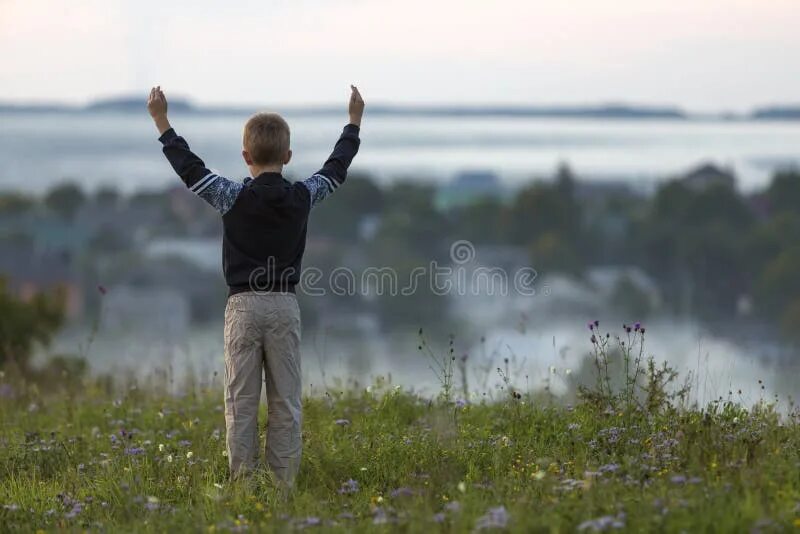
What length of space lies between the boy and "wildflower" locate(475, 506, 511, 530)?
1423mm

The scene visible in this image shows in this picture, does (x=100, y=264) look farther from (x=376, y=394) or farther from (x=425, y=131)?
(x=376, y=394)

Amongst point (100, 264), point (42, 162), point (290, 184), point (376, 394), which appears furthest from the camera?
point (42, 162)

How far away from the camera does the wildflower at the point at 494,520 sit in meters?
4.02

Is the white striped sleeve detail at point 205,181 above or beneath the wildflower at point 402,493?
above

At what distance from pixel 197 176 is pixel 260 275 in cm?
60

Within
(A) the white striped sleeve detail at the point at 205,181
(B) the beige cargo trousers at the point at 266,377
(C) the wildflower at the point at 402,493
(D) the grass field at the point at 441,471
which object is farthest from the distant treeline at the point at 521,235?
(C) the wildflower at the point at 402,493

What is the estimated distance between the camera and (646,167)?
7588 centimetres

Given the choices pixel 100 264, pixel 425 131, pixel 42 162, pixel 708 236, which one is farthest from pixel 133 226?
pixel 708 236

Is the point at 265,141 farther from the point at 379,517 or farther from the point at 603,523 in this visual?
the point at 603,523

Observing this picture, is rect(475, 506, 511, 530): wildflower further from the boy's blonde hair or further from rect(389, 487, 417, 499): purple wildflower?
the boy's blonde hair

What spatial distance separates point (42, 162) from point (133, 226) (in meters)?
11.7

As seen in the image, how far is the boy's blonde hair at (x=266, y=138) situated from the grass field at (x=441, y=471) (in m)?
1.64

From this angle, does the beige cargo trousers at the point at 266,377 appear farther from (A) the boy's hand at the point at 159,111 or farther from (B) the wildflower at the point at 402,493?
(A) the boy's hand at the point at 159,111

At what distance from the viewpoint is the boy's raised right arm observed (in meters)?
5.48
